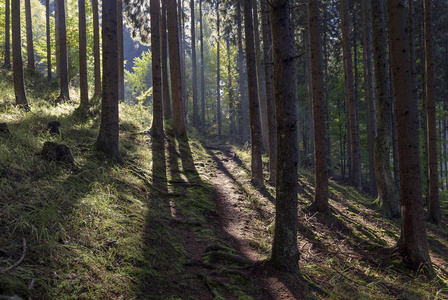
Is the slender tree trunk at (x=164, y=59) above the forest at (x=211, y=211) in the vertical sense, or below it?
above

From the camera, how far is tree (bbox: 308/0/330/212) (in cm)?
771

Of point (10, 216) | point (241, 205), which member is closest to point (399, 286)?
point (241, 205)

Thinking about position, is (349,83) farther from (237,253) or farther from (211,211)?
(237,253)

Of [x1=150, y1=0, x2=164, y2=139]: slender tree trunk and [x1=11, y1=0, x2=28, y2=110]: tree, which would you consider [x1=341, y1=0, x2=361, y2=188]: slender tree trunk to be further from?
[x1=11, y1=0, x2=28, y2=110]: tree

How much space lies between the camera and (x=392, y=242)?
Answer: 7.14 metres

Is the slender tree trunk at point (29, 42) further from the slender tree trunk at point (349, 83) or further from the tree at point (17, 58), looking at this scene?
the slender tree trunk at point (349, 83)

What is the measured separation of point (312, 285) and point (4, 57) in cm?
2166

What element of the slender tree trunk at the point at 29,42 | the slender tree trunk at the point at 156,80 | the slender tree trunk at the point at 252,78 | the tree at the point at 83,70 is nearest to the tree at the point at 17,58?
the tree at the point at 83,70

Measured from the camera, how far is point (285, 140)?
13.5ft

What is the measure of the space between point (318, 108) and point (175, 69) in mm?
7507

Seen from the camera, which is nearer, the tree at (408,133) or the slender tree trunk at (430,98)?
the tree at (408,133)

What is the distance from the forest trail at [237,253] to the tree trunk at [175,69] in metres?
5.59

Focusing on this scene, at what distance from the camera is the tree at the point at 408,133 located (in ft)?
18.0

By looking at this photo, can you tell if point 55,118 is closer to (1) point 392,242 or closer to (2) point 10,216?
(2) point 10,216
